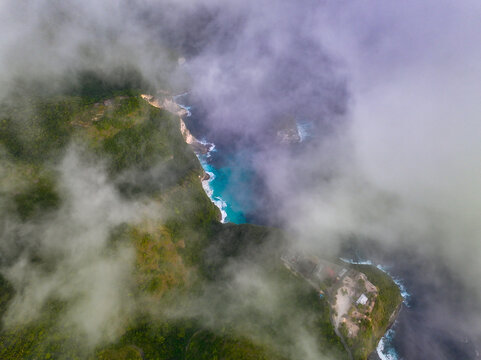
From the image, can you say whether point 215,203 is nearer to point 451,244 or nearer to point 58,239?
point 58,239

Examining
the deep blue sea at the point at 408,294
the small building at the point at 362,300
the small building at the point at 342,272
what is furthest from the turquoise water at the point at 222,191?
the small building at the point at 362,300

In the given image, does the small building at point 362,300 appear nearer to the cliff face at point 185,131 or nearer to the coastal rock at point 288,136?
the coastal rock at point 288,136

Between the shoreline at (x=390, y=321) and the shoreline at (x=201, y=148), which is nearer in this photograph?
the shoreline at (x=390, y=321)

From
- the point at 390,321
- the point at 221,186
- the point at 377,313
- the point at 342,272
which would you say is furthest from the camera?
the point at 221,186

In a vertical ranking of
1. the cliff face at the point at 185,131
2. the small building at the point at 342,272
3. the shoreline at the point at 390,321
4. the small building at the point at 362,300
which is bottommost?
the shoreline at the point at 390,321

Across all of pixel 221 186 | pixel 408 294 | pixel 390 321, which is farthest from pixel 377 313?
pixel 221 186

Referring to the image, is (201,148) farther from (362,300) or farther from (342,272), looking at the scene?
(362,300)

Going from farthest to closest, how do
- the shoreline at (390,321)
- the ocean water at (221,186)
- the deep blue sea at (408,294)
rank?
the ocean water at (221,186) < the deep blue sea at (408,294) < the shoreline at (390,321)

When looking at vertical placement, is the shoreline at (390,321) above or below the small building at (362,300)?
below

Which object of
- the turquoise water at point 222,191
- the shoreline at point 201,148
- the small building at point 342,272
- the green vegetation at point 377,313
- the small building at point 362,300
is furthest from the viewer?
the shoreline at point 201,148

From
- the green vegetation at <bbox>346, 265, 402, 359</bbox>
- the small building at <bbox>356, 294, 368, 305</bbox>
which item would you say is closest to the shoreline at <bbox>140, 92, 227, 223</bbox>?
the small building at <bbox>356, 294, 368, 305</bbox>

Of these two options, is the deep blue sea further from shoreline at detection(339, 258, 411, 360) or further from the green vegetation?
the green vegetation
